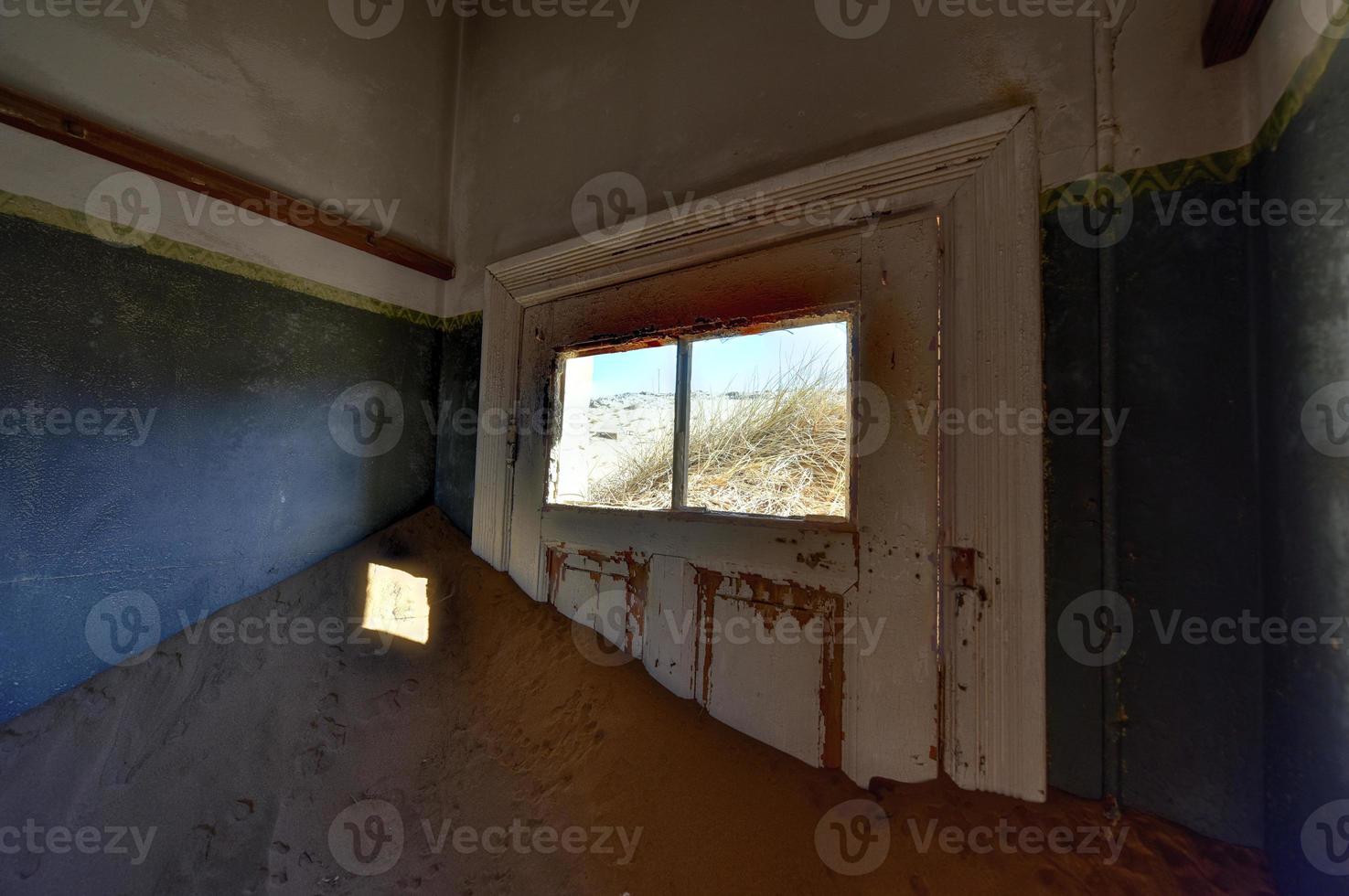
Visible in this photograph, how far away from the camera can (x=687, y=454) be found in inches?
63.9

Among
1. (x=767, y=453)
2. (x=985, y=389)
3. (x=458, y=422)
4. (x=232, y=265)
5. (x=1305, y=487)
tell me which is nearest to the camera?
(x=1305, y=487)

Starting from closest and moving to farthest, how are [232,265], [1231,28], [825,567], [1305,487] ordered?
[1305,487]
[1231,28]
[825,567]
[232,265]

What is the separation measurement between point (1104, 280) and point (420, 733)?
215cm

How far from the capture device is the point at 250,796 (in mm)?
1340

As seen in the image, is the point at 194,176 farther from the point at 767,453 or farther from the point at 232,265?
the point at 767,453

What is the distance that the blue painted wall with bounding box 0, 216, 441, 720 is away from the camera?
1434 millimetres

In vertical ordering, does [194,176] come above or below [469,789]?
above

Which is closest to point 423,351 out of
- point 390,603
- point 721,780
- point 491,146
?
point 491,146

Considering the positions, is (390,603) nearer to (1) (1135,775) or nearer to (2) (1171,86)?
(1) (1135,775)

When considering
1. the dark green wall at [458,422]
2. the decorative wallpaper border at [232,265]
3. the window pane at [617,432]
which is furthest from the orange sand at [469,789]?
the decorative wallpaper border at [232,265]

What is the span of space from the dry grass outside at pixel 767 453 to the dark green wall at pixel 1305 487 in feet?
2.50

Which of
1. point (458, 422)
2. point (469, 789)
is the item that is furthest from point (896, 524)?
point (458, 422)

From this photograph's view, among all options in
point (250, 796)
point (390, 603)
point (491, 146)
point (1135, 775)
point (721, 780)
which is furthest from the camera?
point (491, 146)

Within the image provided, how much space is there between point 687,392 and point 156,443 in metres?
1.81
